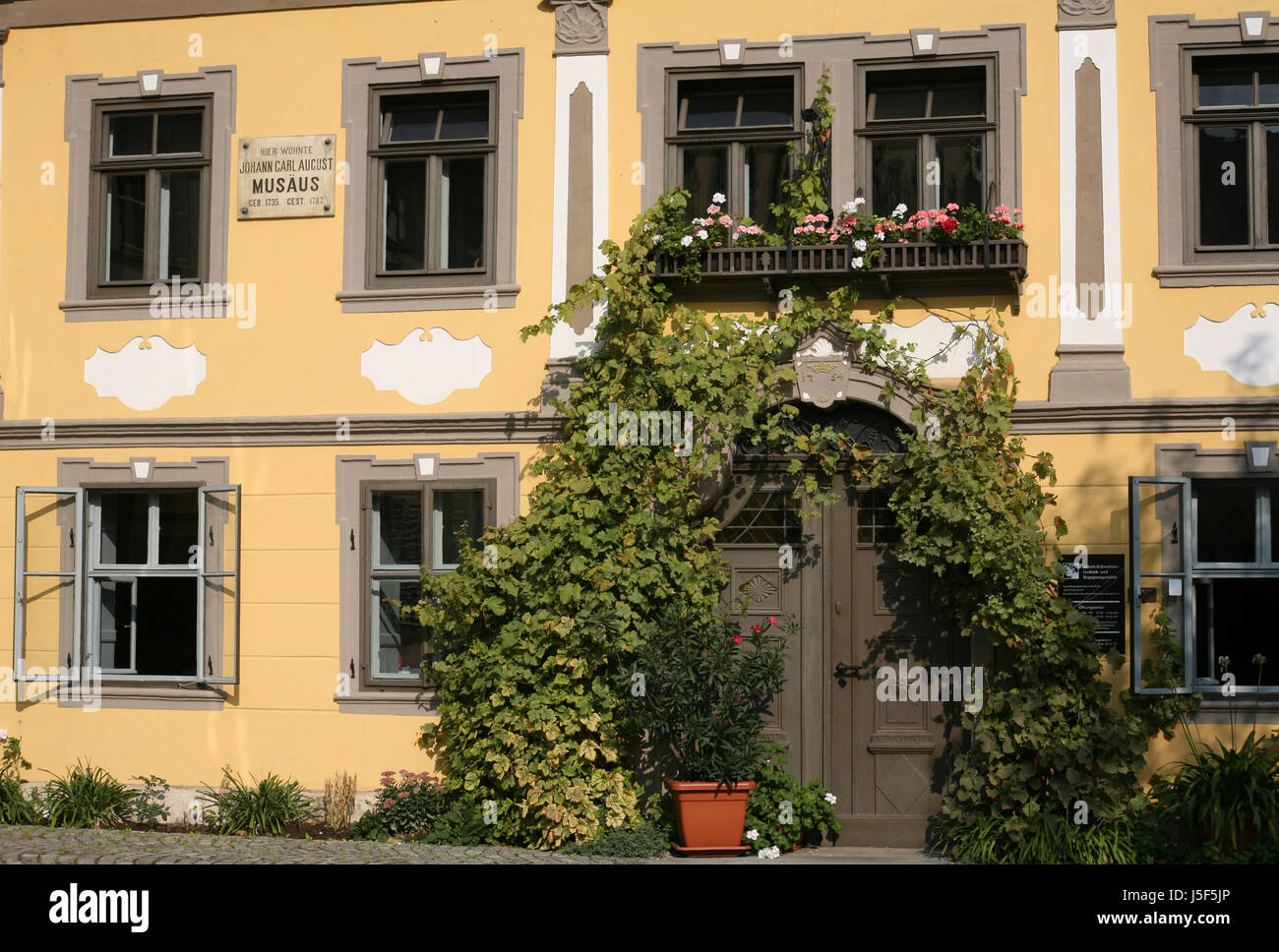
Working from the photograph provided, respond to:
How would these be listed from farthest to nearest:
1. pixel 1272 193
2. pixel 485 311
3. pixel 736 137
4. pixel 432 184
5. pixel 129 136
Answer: pixel 129 136, pixel 432 184, pixel 485 311, pixel 736 137, pixel 1272 193

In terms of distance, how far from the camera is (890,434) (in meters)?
9.41

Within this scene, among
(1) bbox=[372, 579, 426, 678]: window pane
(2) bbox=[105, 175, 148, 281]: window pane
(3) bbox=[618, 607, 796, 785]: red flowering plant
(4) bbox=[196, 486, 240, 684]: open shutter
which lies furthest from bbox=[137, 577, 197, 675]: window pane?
(3) bbox=[618, 607, 796, 785]: red flowering plant

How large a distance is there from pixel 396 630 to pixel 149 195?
364 cm

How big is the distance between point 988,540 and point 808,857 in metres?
2.25

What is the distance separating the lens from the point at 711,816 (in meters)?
8.76

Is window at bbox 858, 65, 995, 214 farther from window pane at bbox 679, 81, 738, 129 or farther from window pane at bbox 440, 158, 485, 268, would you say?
window pane at bbox 440, 158, 485, 268

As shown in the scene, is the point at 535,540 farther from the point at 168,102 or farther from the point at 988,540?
the point at 168,102

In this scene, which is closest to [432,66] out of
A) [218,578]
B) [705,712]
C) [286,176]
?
[286,176]

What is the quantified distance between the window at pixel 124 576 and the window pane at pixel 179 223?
1431 millimetres

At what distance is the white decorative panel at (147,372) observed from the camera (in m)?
10.2

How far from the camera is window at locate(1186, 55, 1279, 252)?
9.09m

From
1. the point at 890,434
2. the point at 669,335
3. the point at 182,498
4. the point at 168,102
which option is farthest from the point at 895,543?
the point at 168,102

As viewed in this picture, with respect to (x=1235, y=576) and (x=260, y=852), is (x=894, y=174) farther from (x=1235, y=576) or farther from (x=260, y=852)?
(x=260, y=852)

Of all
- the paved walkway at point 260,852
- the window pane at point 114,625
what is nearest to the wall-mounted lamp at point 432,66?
the window pane at point 114,625
